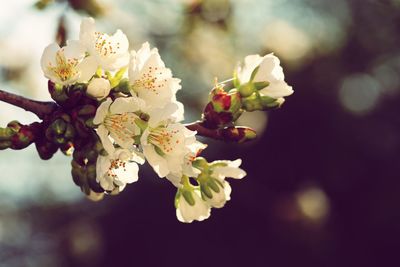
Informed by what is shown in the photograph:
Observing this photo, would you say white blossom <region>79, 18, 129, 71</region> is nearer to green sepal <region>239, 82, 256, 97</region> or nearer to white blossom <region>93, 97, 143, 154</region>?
white blossom <region>93, 97, 143, 154</region>

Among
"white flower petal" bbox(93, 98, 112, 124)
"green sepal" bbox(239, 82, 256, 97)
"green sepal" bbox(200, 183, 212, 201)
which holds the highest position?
"white flower petal" bbox(93, 98, 112, 124)

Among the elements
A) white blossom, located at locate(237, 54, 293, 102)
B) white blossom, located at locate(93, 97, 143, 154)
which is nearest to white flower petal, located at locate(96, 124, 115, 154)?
white blossom, located at locate(93, 97, 143, 154)

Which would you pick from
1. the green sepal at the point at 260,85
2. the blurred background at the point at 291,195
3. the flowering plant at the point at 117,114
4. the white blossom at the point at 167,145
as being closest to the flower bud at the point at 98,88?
the flowering plant at the point at 117,114

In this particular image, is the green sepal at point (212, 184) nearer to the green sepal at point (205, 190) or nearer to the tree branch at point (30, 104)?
the green sepal at point (205, 190)

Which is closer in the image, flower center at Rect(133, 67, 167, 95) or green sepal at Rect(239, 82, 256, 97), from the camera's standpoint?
flower center at Rect(133, 67, 167, 95)

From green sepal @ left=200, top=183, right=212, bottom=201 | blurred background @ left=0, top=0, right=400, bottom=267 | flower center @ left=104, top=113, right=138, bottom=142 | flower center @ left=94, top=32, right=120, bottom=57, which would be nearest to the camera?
flower center @ left=104, top=113, right=138, bottom=142

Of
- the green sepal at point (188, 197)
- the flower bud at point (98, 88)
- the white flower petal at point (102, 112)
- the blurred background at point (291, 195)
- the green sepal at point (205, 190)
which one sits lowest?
the blurred background at point (291, 195)

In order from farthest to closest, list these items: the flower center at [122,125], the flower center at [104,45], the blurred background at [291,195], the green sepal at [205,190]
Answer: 1. the blurred background at [291,195]
2. the green sepal at [205,190]
3. the flower center at [104,45]
4. the flower center at [122,125]
